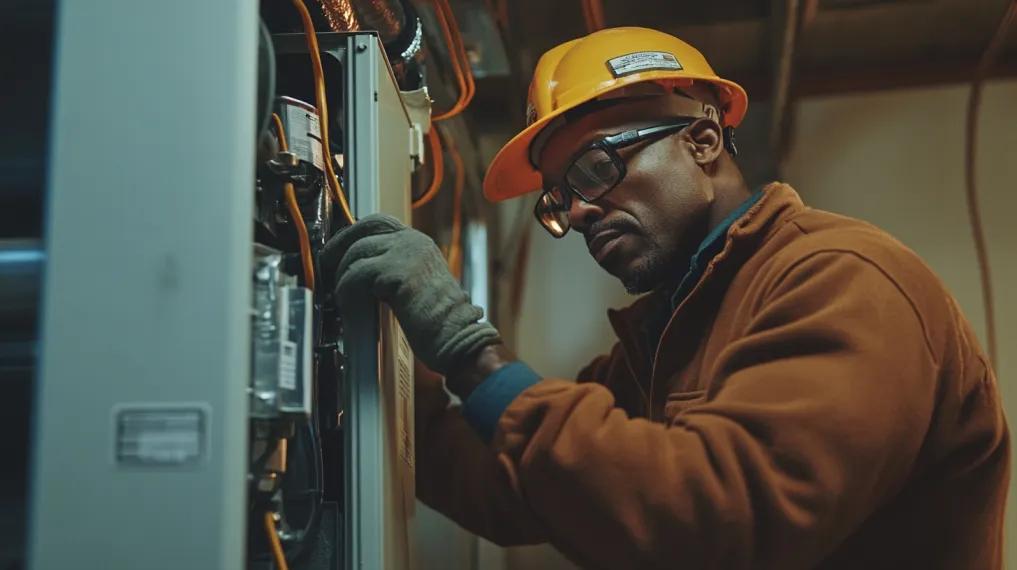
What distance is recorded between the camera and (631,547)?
96 cm

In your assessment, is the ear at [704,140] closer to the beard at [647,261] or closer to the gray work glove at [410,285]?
the beard at [647,261]

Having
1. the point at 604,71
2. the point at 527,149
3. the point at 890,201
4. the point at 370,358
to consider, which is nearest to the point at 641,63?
the point at 604,71

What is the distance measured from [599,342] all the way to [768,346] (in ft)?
4.18

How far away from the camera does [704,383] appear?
3.98ft

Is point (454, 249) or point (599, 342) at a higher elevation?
point (454, 249)

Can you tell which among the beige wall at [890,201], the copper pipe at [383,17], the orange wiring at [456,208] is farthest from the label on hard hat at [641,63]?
the beige wall at [890,201]

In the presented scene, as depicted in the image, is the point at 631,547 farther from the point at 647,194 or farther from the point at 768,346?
the point at 647,194

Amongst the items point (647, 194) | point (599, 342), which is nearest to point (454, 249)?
point (599, 342)

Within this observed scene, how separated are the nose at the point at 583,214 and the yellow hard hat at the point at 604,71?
0.14m

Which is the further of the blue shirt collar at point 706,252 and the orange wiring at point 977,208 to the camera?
the orange wiring at point 977,208

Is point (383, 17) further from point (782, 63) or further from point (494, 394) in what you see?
point (782, 63)

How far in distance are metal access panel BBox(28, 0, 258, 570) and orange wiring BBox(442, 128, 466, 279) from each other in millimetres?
1259

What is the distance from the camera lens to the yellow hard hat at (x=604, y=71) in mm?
1354

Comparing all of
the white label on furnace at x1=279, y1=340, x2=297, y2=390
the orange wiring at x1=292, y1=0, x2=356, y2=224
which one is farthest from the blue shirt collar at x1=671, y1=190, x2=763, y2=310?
the white label on furnace at x1=279, y1=340, x2=297, y2=390
